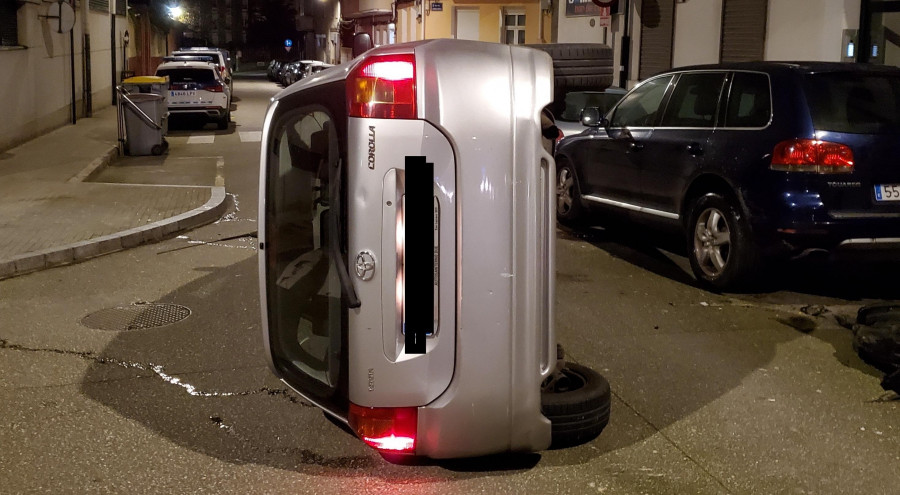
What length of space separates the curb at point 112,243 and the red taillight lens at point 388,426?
554 cm

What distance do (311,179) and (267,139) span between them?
424 mm

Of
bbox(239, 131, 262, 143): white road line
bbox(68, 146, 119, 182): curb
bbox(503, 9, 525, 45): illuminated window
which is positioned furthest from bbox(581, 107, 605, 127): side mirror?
bbox(503, 9, 525, 45): illuminated window

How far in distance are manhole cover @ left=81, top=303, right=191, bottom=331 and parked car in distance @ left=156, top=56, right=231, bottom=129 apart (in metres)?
15.9

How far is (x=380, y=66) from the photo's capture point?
382 cm

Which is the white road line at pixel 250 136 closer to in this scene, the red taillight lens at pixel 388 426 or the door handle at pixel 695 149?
the door handle at pixel 695 149

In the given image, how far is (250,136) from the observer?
Result: 2181 cm

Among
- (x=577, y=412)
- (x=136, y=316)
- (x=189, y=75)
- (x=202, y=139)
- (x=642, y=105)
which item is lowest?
(x=136, y=316)

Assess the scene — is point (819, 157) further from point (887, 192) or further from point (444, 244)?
point (444, 244)

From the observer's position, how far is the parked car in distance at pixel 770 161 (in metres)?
6.98

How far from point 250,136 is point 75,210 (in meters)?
10.8

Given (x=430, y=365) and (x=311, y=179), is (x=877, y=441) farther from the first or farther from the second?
(x=311, y=179)

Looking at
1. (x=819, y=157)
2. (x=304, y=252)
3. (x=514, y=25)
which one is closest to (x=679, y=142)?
(x=819, y=157)

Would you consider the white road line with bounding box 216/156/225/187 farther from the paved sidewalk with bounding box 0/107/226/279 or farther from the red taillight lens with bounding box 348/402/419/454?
the red taillight lens with bounding box 348/402/419/454

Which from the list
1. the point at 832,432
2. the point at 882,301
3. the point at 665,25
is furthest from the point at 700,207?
the point at 665,25
